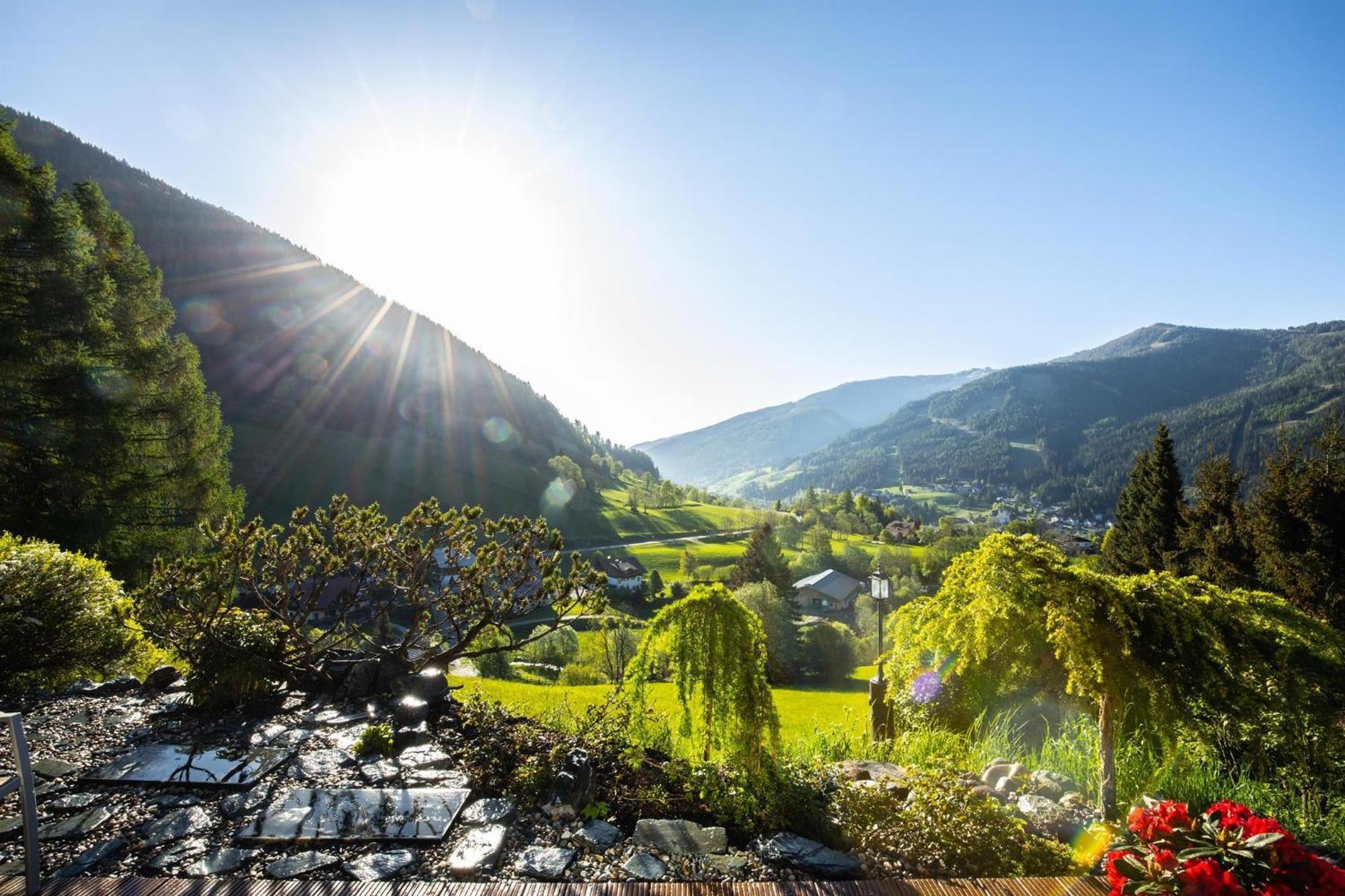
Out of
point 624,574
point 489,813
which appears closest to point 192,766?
point 489,813

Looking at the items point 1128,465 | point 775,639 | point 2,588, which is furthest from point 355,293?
point 1128,465

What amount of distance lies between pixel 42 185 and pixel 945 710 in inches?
823

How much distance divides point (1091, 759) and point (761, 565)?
144 ft

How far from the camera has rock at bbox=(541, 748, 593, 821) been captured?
4.10m

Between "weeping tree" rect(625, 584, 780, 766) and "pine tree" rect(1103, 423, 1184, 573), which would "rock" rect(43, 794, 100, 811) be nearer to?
"weeping tree" rect(625, 584, 780, 766)

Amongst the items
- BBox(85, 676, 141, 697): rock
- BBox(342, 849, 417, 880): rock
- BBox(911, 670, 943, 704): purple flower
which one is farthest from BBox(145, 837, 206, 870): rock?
BBox(911, 670, 943, 704): purple flower

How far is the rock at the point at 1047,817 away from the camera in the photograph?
4047mm

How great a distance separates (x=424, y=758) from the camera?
493 cm

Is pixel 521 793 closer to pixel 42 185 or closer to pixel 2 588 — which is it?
pixel 2 588

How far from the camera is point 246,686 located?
20.5ft

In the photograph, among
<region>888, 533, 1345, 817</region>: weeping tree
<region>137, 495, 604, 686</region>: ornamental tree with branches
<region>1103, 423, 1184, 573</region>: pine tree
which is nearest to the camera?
<region>888, 533, 1345, 817</region>: weeping tree

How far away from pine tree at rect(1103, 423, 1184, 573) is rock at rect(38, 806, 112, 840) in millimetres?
30227

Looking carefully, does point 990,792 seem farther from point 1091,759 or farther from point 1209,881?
point 1209,881

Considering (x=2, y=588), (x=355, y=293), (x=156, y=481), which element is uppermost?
(x=355, y=293)
